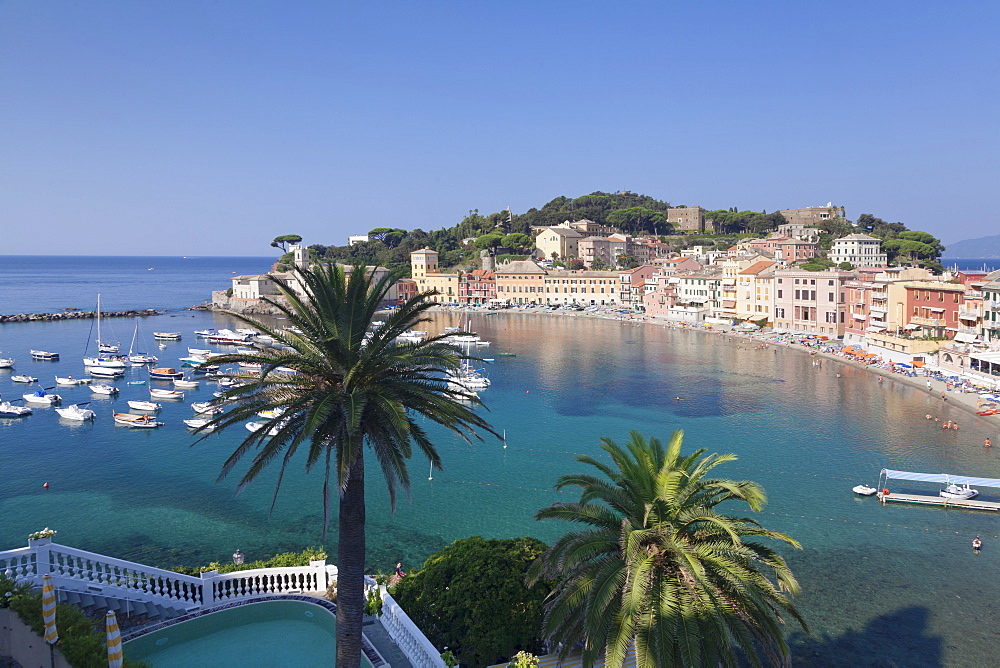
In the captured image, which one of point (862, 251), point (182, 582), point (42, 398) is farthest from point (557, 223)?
point (182, 582)

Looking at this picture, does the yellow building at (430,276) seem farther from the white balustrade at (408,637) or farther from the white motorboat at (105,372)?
the white balustrade at (408,637)

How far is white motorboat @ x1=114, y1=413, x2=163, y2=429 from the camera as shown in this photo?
3700 centimetres

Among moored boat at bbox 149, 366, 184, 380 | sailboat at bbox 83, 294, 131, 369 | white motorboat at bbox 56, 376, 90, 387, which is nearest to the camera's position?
white motorboat at bbox 56, 376, 90, 387

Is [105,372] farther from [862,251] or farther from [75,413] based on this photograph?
[862,251]

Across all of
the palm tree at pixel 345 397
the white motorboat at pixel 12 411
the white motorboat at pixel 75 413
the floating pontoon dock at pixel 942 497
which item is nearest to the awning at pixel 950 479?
the floating pontoon dock at pixel 942 497

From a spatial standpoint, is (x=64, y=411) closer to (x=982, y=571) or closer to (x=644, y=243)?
(x=982, y=571)

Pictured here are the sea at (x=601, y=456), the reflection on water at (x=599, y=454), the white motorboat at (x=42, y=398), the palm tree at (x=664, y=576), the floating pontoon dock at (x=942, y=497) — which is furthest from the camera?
the white motorboat at (x=42, y=398)

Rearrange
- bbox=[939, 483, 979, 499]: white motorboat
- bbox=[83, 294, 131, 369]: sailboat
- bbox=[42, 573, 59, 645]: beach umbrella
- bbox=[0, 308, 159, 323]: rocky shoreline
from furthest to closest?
bbox=[0, 308, 159, 323]: rocky shoreline
bbox=[83, 294, 131, 369]: sailboat
bbox=[939, 483, 979, 499]: white motorboat
bbox=[42, 573, 59, 645]: beach umbrella

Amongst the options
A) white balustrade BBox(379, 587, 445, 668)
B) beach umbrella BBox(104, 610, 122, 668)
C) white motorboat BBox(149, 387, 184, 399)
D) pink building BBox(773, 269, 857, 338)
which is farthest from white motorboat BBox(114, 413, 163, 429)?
pink building BBox(773, 269, 857, 338)

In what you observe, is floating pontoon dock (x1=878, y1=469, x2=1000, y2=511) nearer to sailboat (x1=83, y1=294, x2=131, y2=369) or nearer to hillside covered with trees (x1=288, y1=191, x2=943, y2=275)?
sailboat (x1=83, y1=294, x2=131, y2=369)

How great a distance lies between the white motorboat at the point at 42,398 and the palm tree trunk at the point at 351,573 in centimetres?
4225

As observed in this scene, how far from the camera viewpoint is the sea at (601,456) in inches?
699

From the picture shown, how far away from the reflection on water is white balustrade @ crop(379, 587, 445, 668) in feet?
26.3

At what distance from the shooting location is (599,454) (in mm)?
31438
